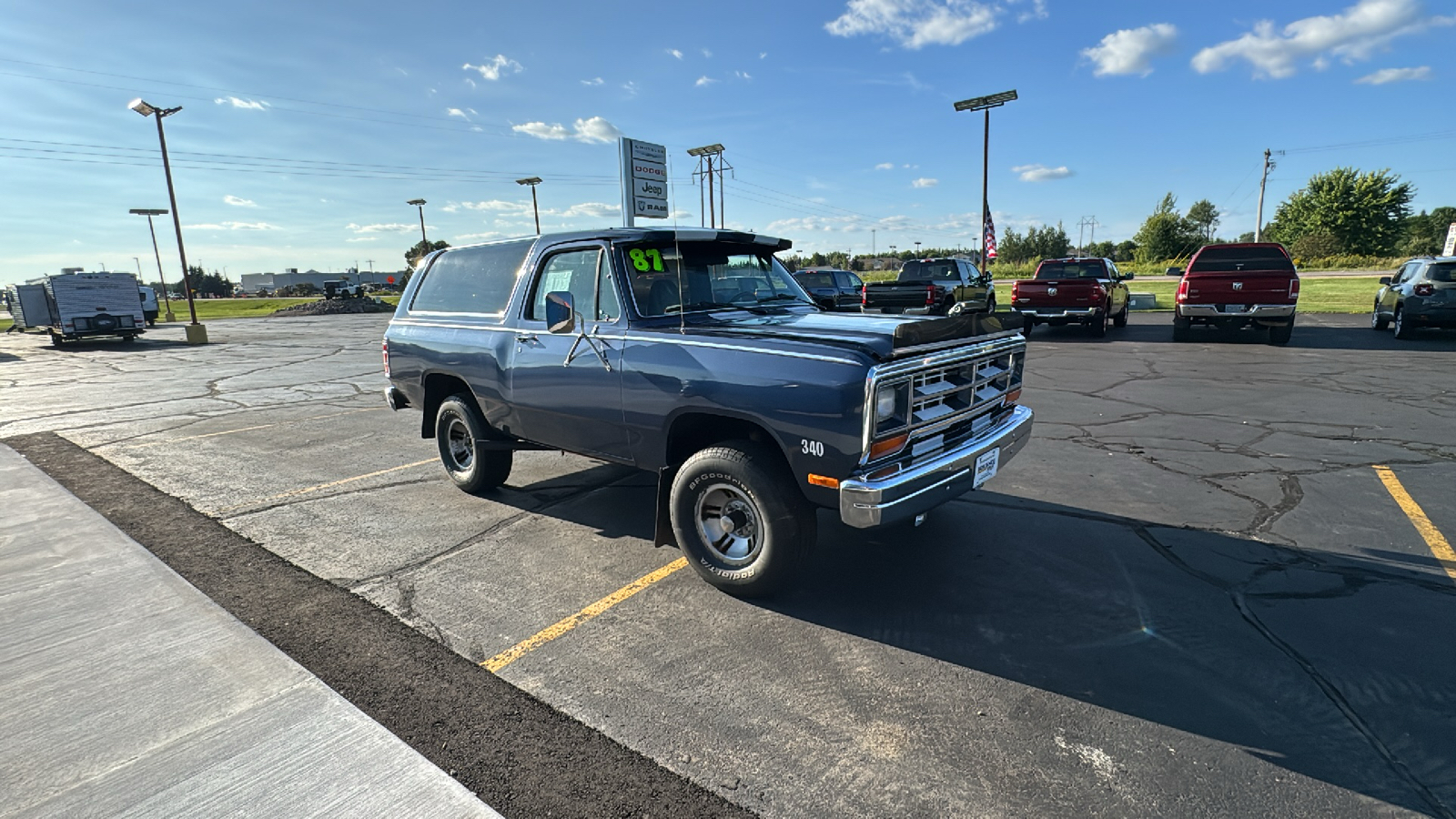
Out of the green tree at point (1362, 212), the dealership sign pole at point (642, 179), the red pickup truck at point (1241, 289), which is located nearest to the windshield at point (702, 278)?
the dealership sign pole at point (642, 179)

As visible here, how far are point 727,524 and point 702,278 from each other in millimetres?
1692

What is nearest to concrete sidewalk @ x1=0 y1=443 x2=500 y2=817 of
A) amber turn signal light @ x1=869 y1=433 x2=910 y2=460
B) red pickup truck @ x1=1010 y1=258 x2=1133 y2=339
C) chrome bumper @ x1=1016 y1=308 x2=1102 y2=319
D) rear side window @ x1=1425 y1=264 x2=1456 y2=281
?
amber turn signal light @ x1=869 y1=433 x2=910 y2=460

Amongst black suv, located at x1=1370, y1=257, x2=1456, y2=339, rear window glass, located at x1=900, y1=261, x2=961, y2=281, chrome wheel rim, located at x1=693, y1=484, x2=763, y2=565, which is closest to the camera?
chrome wheel rim, located at x1=693, y1=484, x2=763, y2=565

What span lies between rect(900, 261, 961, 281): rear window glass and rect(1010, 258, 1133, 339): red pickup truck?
163 centimetres

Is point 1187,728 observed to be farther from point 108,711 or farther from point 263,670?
point 108,711

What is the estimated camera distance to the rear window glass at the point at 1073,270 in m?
18.2

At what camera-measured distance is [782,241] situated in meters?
5.20

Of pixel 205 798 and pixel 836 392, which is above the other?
pixel 836 392

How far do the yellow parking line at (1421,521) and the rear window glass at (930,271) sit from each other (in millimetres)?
13035

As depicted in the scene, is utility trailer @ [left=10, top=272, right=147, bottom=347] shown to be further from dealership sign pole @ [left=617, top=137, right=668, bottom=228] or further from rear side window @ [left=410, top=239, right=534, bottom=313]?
rear side window @ [left=410, top=239, right=534, bottom=313]

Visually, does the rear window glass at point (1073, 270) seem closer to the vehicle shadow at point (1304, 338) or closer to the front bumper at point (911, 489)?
the vehicle shadow at point (1304, 338)

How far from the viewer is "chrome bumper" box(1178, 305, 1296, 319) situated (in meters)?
13.4

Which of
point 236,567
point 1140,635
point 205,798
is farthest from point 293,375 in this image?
point 1140,635

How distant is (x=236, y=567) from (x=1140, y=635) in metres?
5.16
